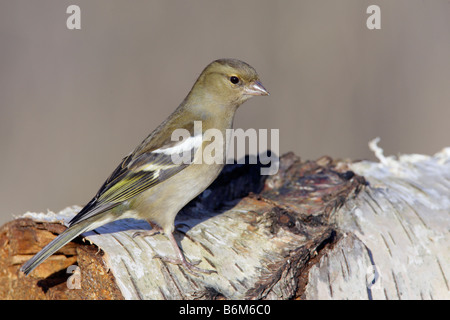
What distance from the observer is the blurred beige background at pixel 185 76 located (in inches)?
304

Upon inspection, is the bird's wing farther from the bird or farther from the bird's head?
the bird's head

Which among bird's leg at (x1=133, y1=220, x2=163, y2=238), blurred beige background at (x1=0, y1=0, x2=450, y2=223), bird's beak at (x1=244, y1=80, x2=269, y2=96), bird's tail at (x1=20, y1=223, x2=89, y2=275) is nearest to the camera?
bird's tail at (x1=20, y1=223, x2=89, y2=275)

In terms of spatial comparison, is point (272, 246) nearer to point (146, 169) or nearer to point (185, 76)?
point (146, 169)

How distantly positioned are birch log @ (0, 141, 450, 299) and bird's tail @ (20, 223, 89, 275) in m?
0.09

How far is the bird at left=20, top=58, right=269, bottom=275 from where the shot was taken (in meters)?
3.86

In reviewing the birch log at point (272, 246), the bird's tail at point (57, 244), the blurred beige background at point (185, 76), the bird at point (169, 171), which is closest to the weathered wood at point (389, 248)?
the birch log at point (272, 246)

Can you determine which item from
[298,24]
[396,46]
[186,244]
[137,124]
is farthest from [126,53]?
[186,244]

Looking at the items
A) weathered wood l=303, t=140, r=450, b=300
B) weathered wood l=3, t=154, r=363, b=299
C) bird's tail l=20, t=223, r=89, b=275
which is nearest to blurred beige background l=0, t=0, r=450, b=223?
weathered wood l=3, t=154, r=363, b=299

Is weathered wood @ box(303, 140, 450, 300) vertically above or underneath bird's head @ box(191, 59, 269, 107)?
underneath

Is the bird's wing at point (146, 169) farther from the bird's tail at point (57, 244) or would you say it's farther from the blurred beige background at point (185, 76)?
the blurred beige background at point (185, 76)

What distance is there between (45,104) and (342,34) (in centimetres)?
456

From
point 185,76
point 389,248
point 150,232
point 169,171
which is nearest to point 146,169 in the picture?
point 169,171

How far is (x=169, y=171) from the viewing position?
164 inches
